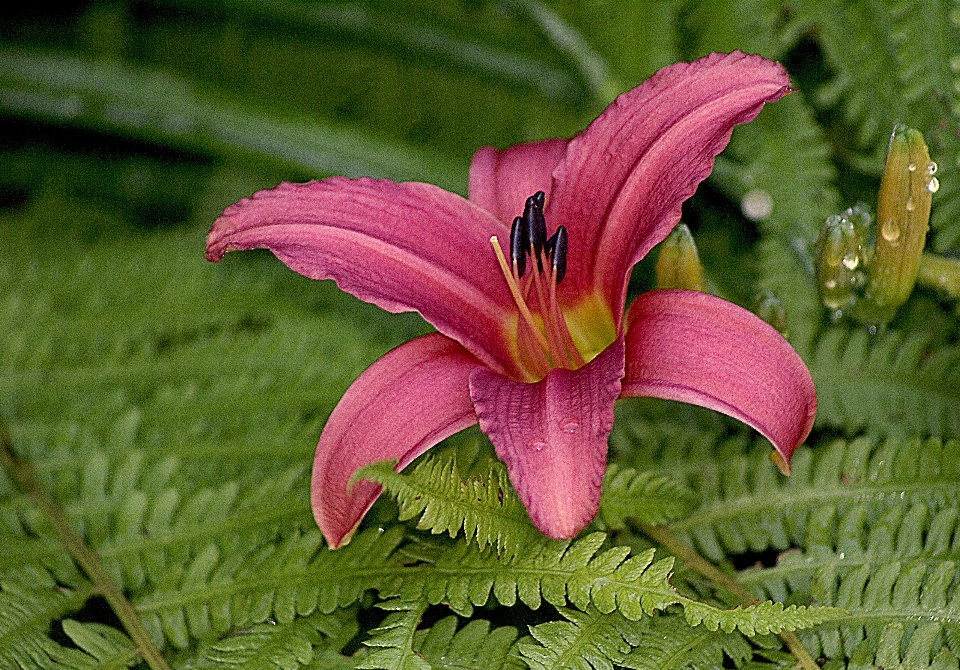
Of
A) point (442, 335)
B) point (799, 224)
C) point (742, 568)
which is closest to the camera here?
point (442, 335)

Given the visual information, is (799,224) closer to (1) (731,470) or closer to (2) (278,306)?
(1) (731,470)

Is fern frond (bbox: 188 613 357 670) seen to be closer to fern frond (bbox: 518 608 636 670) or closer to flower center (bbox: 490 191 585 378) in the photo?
fern frond (bbox: 518 608 636 670)

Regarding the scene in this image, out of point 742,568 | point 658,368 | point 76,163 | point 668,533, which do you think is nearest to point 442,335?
point 658,368

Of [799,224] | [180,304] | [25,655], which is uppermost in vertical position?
[799,224]

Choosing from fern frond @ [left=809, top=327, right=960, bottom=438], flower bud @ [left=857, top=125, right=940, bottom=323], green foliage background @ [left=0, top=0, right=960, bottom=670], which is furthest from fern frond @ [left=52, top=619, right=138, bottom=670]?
flower bud @ [left=857, top=125, right=940, bottom=323]

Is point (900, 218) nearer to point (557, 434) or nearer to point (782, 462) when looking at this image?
point (782, 462)

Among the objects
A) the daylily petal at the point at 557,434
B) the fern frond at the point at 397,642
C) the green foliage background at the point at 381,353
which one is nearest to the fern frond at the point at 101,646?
the green foliage background at the point at 381,353

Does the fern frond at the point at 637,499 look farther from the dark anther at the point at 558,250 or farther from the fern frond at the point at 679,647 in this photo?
the dark anther at the point at 558,250
